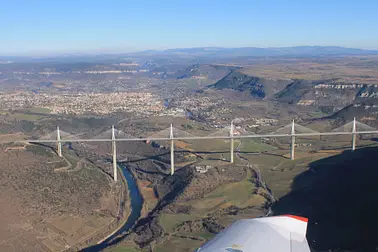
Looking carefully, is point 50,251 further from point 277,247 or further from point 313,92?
point 313,92

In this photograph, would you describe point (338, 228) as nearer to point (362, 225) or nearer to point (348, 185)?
point (362, 225)

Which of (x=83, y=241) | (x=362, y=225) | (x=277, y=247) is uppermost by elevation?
(x=277, y=247)

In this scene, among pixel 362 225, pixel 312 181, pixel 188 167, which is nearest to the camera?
pixel 362 225

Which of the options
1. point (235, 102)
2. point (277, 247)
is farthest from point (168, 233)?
point (235, 102)

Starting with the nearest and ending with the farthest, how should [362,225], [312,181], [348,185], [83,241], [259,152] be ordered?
1. [362,225]
2. [83,241]
3. [348,185]
4. [312,181]
5. [259,152]

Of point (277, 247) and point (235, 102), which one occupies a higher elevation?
point (277, 247)

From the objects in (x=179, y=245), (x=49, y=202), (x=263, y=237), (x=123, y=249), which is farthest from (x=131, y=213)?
(x=263, y=237)

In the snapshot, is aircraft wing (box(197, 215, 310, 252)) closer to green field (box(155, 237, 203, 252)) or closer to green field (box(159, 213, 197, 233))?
green field (box(155, 237, 203, 252))

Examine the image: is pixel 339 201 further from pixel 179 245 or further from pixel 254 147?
pixel 254 147

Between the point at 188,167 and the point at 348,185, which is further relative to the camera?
the point at 188,167
